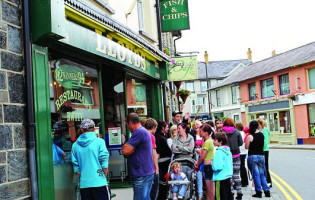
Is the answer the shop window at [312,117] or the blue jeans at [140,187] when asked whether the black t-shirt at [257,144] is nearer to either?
the blue jeans at [140,187]

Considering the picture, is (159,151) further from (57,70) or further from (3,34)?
(3,34)

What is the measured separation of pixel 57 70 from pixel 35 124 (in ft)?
5.41

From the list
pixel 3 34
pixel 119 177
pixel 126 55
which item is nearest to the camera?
pixel 3 34

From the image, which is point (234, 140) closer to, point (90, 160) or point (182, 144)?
point (182, 144)

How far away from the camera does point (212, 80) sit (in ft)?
185

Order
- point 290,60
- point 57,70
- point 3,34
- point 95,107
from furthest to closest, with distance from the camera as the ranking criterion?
1. point 290,60
2. point 95,107
3. point 57,70
4. point 3,34

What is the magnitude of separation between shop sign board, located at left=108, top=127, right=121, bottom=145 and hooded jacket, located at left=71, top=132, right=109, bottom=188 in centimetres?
361

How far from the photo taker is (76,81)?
662cm

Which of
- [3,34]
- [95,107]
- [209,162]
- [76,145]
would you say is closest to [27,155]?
[76,145]

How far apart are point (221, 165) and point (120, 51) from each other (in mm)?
3376

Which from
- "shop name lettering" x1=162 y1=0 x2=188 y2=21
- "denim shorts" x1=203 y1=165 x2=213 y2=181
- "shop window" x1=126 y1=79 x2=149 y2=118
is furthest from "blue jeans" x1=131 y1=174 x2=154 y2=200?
"shop name lettering" x1=162 y1=0 x2=188 y2=21

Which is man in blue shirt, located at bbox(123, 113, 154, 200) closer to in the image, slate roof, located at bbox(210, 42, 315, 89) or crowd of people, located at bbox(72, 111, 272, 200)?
crowd of people, located at bbox(72, 111, 272, 200)

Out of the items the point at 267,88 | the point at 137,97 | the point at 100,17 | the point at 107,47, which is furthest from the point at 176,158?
the point at 267,88

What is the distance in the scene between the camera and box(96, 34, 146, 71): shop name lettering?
22.9 feet
